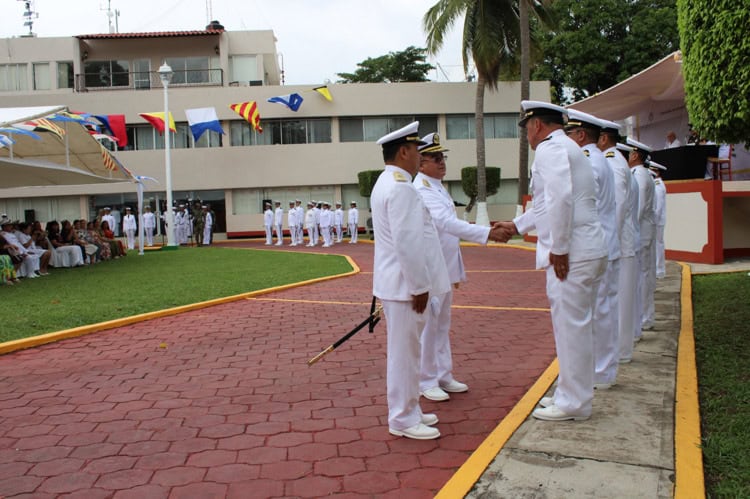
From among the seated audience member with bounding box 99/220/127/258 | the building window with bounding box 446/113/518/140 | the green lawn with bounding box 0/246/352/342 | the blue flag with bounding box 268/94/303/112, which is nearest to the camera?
the green lawn with bounding box 0/246/352/342

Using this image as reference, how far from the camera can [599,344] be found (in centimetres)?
467

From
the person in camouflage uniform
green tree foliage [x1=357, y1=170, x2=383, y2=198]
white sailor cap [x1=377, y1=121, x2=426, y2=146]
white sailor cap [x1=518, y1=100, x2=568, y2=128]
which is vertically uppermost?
green tree foliage [x1=357, y1=170, x2=383, y2=198]

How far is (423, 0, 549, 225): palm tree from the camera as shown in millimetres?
24344

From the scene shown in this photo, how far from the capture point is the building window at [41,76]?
3316 cm

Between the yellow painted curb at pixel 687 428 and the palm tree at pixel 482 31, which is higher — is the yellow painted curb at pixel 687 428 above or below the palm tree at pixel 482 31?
below

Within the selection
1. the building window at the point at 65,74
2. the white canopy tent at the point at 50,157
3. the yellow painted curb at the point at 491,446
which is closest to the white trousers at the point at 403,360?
the yellow painted curb at the point at 491,446

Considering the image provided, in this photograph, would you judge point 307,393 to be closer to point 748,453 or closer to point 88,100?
point 748,453

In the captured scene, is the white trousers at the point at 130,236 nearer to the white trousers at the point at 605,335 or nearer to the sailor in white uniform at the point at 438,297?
the sailor in white uniform at the point at 438,297

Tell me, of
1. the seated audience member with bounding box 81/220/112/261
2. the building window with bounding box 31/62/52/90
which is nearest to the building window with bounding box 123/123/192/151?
the building window with bounding box 31/62/52/90

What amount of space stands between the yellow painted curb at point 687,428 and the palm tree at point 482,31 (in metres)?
18.8

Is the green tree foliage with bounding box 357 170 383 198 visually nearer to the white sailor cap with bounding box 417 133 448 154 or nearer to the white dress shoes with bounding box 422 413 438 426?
the white sailor cap with bounding box 417 133 448 154

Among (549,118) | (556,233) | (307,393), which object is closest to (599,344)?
(556,233)

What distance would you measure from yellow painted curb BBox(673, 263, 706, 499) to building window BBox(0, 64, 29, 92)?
3605 cm

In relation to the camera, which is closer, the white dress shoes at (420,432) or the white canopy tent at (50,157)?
the white dress shoes at (420,432)
